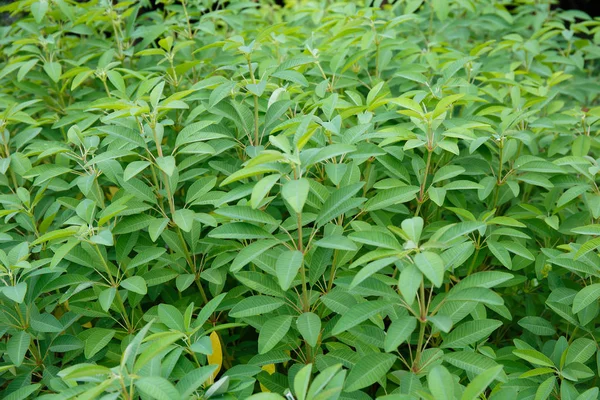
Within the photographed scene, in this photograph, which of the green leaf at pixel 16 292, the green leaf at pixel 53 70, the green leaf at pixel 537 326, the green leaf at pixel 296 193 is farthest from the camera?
the green leaf at pixel 53 70

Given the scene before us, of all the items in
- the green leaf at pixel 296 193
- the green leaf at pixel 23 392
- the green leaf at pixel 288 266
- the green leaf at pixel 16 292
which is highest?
the green leaf at pixel 296 193

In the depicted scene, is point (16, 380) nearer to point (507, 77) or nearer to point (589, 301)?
point (589, 301)

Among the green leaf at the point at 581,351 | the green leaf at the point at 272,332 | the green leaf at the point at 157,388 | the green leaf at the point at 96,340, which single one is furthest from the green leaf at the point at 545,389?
the green leaf at the point at 96,340

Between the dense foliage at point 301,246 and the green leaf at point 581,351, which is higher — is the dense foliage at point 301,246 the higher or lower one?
the higher one

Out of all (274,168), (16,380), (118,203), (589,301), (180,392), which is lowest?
(16,380)

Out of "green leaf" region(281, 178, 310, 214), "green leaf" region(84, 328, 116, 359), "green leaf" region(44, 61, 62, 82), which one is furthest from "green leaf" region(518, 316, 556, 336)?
"green leaf" region(44, 61, 62, 82)

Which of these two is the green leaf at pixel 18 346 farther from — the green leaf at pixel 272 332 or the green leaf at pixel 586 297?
the green leaf at pixel 586 297

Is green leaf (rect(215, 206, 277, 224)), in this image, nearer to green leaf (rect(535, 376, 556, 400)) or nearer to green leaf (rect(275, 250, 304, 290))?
green leaf (rect(275, 250, 304, 290))

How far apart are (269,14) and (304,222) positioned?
9.04ft

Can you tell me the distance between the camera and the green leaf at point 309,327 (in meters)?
1.38

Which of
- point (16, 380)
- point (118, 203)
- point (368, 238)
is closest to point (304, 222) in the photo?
point (368, 238)

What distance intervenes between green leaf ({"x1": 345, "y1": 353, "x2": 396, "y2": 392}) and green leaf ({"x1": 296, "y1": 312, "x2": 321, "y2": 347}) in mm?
111

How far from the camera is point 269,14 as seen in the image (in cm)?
398

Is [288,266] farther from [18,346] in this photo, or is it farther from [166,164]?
[18,346]
